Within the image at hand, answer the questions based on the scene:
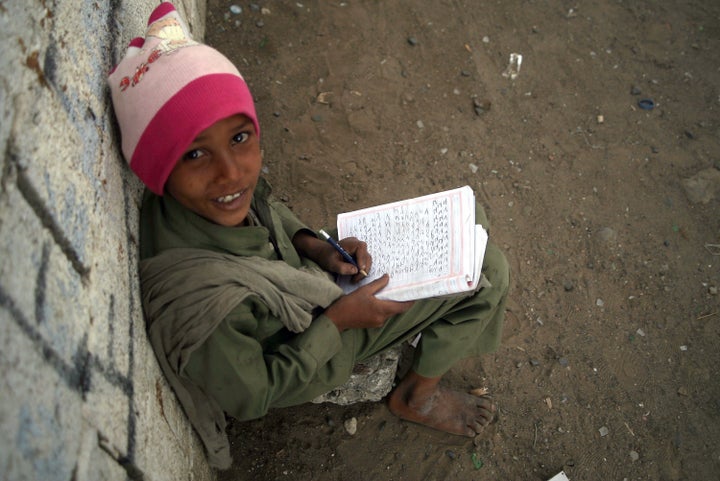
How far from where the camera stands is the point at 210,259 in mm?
1596

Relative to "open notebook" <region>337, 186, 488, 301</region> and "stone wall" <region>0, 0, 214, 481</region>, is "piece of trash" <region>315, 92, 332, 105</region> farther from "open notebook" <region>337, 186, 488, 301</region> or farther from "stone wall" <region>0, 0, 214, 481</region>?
"stone wall" <region>0, 0, 214, 481</region>

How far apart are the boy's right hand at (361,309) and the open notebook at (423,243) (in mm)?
35

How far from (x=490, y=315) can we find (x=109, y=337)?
1.37m

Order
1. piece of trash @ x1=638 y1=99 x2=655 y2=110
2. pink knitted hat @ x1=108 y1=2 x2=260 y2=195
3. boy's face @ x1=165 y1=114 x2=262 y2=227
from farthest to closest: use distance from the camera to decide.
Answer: piece of trash @ x1=638 y1=99 x2=655 y2=110 < boy's face @ x1=165 y1=114 x2=262 y2=227 < pink knitted hat @ x1=108 y1=2 x2=260 y2=195

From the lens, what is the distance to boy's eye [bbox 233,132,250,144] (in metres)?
1.57

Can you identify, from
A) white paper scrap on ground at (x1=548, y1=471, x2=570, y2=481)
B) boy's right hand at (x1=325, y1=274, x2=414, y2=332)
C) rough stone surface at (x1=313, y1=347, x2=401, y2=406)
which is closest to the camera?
boy's right hand at (x1=325, y1=274, x2=414, y2=332)

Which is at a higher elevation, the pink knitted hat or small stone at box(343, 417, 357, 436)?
the pink knitted hat

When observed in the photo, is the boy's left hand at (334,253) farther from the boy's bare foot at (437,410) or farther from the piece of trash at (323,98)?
the piece of trash at (323,98)

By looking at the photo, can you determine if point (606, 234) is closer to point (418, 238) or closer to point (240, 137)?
point (418, 238)

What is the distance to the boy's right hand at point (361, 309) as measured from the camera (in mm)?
Answer: 1838

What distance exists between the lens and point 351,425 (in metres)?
2.49

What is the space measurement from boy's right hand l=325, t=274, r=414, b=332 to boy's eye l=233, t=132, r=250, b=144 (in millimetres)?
606

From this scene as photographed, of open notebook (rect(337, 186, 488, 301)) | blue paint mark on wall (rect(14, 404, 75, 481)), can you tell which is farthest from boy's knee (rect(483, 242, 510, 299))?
blue paint mark on wall (rect(14, 404, 75, 481))

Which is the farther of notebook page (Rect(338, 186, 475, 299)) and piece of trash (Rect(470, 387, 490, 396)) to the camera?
piece of trash (Rect(470, 387, 490, 396))
